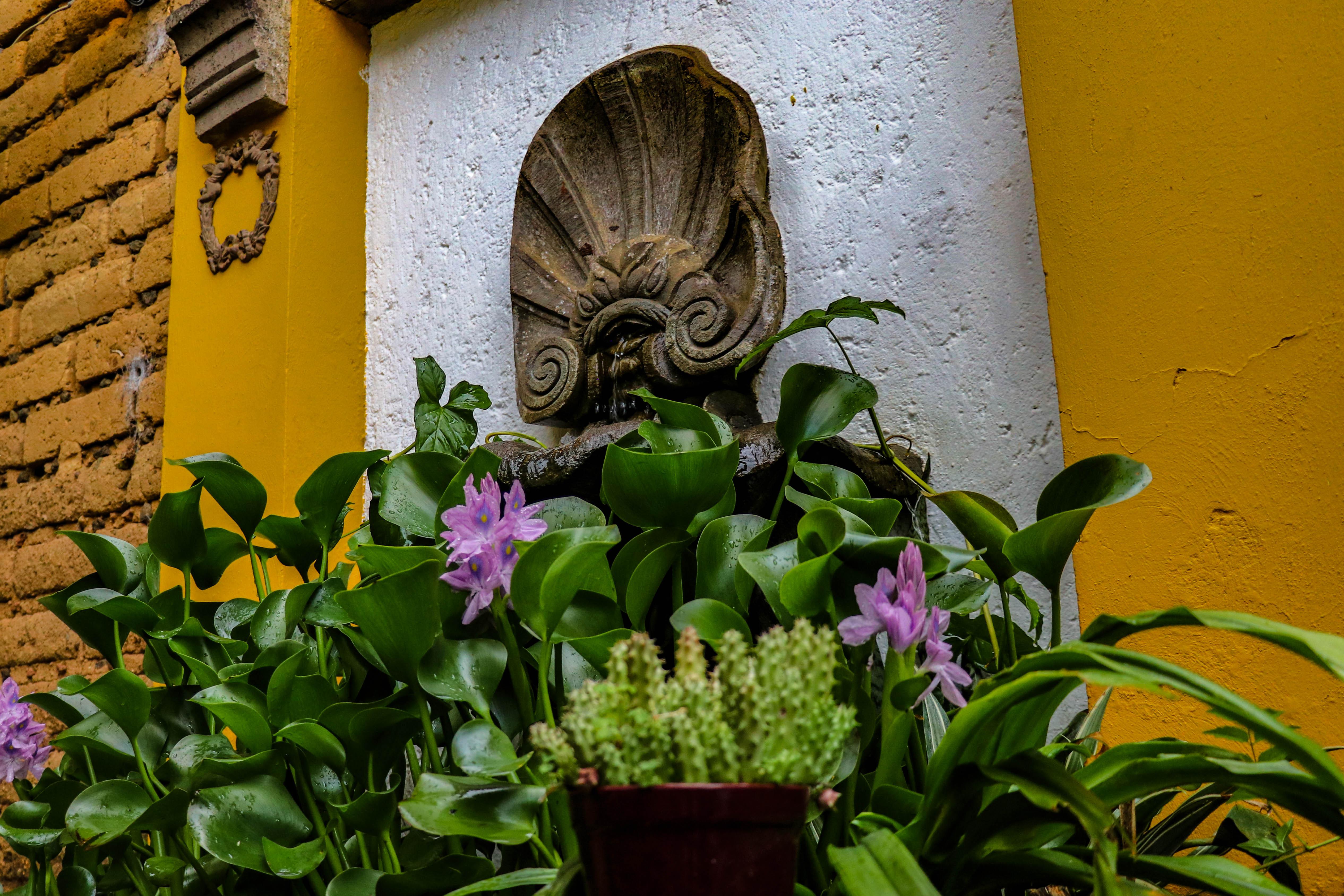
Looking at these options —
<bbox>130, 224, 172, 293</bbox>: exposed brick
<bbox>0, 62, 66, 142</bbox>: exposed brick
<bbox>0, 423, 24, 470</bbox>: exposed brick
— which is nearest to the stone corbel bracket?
<bbox>130, 224, 172, 293</bbox>: exposed brick

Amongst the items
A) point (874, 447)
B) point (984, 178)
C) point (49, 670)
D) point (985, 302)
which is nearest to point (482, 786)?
point (874, 447)

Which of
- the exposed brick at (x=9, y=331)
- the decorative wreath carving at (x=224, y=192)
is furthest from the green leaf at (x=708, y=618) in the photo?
the exposed brick at (x=9, y=331)

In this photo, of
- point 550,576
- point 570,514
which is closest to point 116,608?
point 570,514

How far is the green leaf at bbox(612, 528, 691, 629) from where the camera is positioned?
105 cm

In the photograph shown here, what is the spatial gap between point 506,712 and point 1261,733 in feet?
2.27

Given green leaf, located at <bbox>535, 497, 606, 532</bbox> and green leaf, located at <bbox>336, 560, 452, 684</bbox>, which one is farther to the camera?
green leaf, located at <bbox>535, 497, 606, 532</bbox>

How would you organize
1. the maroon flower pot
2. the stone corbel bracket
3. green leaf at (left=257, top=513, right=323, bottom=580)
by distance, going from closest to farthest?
the maroon flower pot < green leaf at (left=257, top=513, right=323, bottom=580) < the stone corbel bracket

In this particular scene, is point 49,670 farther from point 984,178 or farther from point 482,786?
point 984,178

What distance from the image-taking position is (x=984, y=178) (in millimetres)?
1545

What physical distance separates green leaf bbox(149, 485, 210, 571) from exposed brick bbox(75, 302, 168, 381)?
1.20 m

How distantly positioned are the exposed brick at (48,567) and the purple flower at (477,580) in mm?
1703

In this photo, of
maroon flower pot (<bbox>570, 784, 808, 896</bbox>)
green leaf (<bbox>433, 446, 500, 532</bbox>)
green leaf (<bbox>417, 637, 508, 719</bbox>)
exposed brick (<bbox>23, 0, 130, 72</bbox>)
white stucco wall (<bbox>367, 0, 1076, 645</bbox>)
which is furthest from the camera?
exposed brick (<bbox>23, 0, 130, 72</bbox>)

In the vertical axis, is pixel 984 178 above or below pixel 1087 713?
above

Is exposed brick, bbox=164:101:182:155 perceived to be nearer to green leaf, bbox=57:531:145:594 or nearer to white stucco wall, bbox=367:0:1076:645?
white stucco wall, bbox=367:0:1076:645
